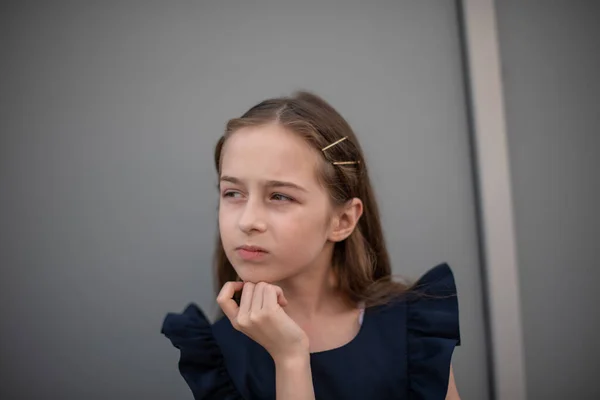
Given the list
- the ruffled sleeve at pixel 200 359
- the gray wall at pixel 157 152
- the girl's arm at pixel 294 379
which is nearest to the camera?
the girl's arm at pixel 294 379

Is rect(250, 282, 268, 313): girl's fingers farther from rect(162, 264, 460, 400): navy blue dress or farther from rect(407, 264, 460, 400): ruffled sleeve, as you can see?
rect(407, 264, 460, 400): ruffled sleeve

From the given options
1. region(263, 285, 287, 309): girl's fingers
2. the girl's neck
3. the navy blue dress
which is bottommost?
the navy blue dress

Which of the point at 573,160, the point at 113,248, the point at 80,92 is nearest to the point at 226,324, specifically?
the point at 113,248

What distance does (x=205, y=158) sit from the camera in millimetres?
1050

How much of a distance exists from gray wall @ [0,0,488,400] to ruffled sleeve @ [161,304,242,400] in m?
0.23

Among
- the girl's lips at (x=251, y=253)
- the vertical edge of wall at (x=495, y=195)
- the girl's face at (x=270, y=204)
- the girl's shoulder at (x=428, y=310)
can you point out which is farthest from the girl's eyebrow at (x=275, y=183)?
the vertical edge of wall at (x=495, y=195)

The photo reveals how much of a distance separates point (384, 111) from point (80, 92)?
2.52ft

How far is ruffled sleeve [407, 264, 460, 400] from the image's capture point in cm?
77

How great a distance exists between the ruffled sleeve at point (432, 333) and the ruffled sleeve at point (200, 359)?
340 millimetres

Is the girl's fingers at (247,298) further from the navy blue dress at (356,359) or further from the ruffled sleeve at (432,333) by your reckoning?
the ruffled sleeve at (432,333)

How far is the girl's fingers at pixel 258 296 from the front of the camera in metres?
0.69

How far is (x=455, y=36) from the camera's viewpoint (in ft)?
3.57

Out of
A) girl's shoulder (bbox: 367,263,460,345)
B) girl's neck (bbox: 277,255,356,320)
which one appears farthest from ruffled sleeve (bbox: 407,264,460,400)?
girl's neck (bbox: 277,255,356,320)

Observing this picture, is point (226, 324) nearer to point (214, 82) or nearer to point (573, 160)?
point (214, 82)
